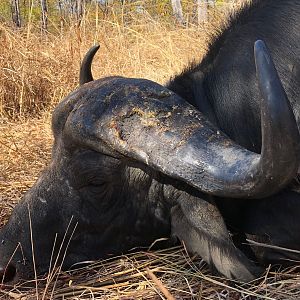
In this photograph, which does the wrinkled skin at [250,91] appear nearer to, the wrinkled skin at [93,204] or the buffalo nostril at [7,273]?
the wrinkled skin at [93,204]

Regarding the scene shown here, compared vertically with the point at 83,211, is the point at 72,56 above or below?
above

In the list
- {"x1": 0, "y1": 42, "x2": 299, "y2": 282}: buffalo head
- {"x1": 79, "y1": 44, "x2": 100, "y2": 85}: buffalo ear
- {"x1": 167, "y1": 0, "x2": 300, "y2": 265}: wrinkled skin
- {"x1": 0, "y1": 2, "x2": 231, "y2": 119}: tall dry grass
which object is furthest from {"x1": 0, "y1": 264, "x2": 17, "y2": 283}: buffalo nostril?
{"x1": 0, "y1": 2, "x2": 231, "y2": 119}: tall dry grass

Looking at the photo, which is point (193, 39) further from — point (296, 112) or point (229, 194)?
point (229, 194)

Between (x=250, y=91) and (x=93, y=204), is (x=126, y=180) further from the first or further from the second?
(x=250, y=91)

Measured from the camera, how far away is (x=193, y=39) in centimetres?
799

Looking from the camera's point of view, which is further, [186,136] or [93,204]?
[93,204]

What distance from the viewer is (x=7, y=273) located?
2729mm

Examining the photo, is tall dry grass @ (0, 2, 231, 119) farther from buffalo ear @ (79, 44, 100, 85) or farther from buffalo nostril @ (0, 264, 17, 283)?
buffalo nostril @ (0, 264, 17, 283)

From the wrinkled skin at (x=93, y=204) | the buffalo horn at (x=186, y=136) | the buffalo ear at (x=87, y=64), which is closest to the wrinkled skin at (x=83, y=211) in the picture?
the wrinkled skin at (x=93, y=204)

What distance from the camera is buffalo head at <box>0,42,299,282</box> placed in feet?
6.89

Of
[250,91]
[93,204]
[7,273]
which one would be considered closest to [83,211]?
[93,204]

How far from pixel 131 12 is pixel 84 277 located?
6316 mm

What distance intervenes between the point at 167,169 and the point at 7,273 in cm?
110

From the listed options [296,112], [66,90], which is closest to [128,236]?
[296,112]
